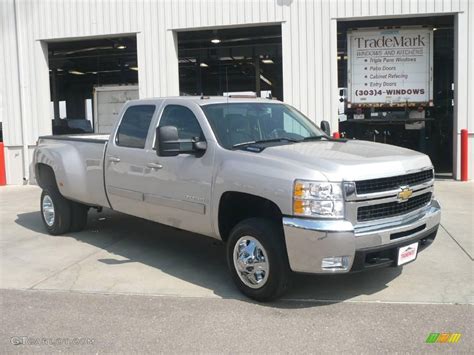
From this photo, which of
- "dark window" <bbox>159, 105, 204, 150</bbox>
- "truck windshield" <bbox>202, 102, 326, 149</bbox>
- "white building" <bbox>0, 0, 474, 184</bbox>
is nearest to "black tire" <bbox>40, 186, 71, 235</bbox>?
"dark window" <bbox>159, 105, 204, 150</bbox>

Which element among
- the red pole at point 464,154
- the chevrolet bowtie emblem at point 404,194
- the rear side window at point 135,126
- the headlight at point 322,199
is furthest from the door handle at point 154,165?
the red pole at point 464,154

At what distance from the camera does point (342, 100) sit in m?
13.9

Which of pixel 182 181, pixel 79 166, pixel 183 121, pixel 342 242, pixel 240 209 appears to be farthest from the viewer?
pixel 79 166

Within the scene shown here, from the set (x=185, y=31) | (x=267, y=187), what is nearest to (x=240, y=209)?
(x=267, y=187)

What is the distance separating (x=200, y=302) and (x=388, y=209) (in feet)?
6.34

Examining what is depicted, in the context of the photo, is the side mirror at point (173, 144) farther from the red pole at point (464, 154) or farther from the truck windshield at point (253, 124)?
the red pole at point (464, 154)

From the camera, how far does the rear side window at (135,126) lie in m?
6.30

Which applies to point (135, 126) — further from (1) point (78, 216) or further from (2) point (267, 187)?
(2) point (267, 187)

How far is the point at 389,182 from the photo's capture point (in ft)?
15.2

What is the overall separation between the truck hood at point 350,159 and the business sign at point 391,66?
310 inches

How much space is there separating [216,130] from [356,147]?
4.70 feet

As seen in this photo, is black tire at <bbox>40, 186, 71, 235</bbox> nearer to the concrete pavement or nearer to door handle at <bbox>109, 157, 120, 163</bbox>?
door handle at <bbox>109, 157, 120, 163</bbox>

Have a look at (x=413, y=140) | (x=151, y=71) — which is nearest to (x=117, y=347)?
(x=151, y=71)

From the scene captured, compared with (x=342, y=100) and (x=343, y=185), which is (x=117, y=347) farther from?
(x=342, y=100)
